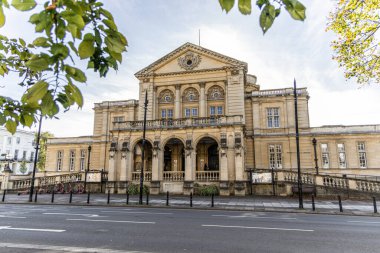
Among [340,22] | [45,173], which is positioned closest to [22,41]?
[340,22]

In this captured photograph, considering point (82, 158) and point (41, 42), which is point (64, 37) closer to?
point (41, 42)

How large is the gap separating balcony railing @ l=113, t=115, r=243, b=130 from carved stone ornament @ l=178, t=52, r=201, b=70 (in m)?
11.0

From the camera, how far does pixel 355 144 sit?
3247 centimetres

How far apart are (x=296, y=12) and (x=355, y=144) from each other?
37290 millimetres

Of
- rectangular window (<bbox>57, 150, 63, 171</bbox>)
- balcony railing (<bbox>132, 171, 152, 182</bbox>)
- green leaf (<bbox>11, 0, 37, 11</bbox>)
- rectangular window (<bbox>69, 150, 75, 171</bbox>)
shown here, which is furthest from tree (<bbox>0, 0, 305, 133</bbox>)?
rectangular window (<bbox>57, 150, 63, 171</bbox>)

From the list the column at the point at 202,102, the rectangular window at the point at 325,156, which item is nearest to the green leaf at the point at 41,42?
the column at the point at 202,102

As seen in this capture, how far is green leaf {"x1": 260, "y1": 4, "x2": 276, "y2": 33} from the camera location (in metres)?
1.81

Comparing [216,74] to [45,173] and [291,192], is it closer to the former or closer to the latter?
[291,192]

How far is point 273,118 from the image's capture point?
3553cm

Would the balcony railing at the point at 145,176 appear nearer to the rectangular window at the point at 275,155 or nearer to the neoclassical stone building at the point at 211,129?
the neoclassical stone building at the point at 211,129

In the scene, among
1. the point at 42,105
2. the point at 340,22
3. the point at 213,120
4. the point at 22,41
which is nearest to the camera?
the point at 42,105

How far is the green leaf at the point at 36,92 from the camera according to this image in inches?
57.3

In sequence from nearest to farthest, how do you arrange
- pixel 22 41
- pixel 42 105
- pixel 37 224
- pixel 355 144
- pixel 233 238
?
pixel 42 105 < pixel 22 41 < pixel 233 238 < pixel 37 224 < pixel 355 144

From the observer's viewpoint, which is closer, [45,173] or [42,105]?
[42,105]
